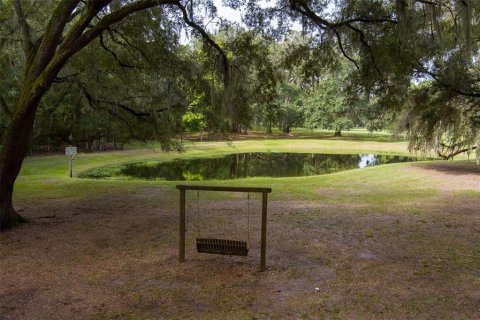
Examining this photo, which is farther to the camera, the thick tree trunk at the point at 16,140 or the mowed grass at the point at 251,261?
the thick tree trunk at the point at 16,140

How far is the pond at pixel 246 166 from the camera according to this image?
74.4 ft

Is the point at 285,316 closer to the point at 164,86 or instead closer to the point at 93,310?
the point at 93,310

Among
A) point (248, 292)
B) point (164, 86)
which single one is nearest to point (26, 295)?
point (248, 292)

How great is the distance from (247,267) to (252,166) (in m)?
21.4

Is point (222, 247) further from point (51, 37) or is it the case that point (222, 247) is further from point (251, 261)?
point (51, 37)

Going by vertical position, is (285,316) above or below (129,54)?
below

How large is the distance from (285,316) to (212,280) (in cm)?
131

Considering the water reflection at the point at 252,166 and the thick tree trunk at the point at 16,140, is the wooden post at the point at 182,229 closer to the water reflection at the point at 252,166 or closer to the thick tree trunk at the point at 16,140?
the thick tree trunk at the point at 16,140

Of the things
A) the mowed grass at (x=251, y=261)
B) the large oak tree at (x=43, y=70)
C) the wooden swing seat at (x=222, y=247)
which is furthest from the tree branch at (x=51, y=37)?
the wooden swing seat at (x=222, y=247)

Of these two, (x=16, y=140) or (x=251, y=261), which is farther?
(x=16, y=140)

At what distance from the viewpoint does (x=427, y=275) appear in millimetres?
5363

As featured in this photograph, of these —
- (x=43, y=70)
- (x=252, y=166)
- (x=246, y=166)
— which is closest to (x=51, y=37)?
(x=43, y=70)

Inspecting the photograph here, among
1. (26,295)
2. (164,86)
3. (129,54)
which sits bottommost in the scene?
(26,295)

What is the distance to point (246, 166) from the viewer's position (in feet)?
88.7
